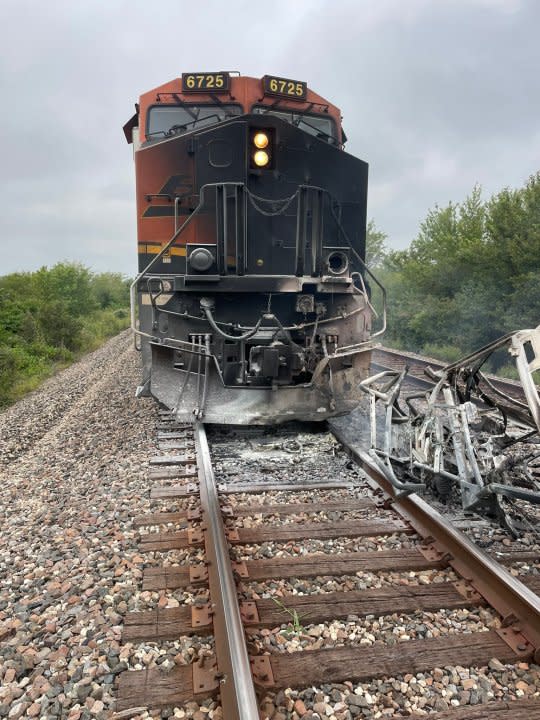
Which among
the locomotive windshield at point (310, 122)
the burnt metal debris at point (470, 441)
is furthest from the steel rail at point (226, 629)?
the locomotive windshield at point (310, 122)

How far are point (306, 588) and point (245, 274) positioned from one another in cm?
374

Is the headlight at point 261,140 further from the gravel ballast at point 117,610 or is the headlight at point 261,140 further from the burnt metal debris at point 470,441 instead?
the gravel ballast at point 117,610

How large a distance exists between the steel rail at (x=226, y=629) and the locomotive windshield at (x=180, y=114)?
4867 mm

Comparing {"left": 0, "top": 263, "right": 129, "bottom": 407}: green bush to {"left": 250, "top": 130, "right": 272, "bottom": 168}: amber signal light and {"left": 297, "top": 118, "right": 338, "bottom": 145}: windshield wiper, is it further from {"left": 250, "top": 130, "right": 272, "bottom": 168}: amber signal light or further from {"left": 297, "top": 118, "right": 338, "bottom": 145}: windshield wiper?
{"left": 297, "top": 118, "right": 338, "bottom": 145}: windshield wiper

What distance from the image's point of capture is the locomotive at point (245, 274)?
226 inches

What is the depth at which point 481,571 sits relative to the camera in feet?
9.84

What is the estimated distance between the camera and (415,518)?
12.5ft

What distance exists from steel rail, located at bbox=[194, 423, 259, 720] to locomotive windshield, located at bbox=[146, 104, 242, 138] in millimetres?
4867

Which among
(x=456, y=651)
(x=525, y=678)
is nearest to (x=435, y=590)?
(x=456, y=651)

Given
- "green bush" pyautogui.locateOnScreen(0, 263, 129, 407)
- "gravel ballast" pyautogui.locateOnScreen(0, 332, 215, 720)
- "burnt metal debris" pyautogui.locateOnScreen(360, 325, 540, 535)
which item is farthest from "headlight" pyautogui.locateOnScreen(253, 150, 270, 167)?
"green bush" pyautogui.locateOnScreen(0, 263, 129, 407)

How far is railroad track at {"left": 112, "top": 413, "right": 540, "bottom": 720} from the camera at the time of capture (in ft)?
7.47

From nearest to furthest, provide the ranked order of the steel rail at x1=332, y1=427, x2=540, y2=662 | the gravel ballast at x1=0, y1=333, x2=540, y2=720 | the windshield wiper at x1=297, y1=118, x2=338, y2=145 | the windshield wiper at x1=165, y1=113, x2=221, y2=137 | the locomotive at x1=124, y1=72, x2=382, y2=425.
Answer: the gravel ballast at x1=0, y1=333, x2=540, y2=720
the steel rail at x1=332, y1=427, x2=540, y2=662
the locomotive at x1=124, y1=72, x2=382, y2=425
the windshield wiper at x1=165, y1=113, x2=221, y2=137
the windshield wiper at x1=297, y1=118, x2=338, y2=145

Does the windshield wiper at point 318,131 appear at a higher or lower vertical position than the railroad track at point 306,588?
higher

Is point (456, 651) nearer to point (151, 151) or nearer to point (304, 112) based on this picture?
point (151, 151)
